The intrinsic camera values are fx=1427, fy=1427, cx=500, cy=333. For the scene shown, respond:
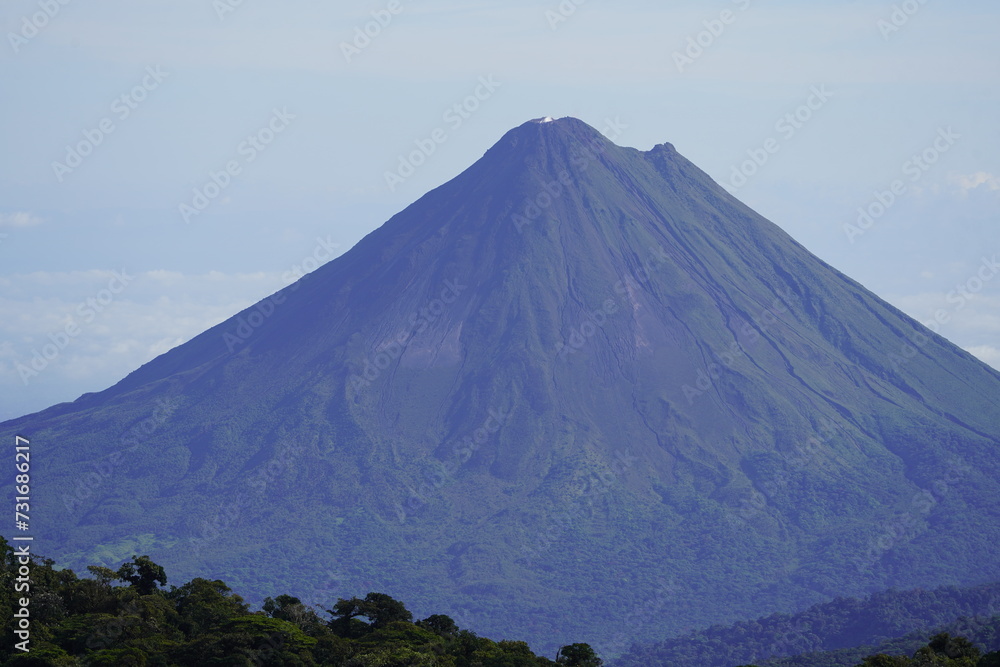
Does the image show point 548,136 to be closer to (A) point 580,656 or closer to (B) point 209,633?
(A) point 580,656

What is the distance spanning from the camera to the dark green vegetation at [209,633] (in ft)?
159

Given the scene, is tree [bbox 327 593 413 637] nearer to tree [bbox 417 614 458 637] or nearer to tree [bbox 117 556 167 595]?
tree [bbox 417 614 458 637]

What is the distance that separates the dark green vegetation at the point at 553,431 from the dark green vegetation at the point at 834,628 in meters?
8.28

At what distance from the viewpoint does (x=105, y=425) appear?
15175 cm

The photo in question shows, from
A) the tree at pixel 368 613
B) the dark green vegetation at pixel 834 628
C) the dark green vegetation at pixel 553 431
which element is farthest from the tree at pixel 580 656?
the dark green vegetation at pixel 553 431

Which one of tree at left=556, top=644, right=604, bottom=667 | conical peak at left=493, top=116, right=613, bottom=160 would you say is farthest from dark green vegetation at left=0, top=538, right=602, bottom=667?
conical peak at left=493, top=116, right=613, bottom=160

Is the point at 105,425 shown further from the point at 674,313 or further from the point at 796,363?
the point at 796,363

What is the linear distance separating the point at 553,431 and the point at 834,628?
132 feet

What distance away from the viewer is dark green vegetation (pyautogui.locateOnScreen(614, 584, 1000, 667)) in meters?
104

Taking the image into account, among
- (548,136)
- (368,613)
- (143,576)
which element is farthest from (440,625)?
(548,136)

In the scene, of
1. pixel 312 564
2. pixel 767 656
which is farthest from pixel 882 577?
pixel 312 564

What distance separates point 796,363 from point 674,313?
1488 cm

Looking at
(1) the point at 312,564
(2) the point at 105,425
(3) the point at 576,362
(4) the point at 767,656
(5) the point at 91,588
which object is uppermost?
(2) the point at 105,425

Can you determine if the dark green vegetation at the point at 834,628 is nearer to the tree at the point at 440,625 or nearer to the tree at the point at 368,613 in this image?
the tree at the point at 440,625
